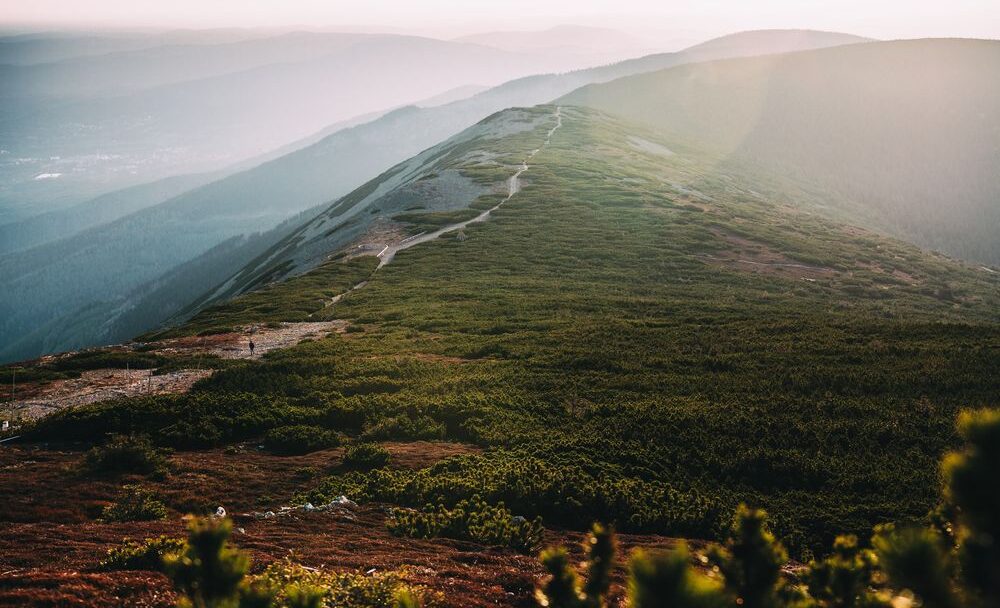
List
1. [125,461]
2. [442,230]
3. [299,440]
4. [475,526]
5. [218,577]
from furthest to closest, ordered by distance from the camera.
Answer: [442,230] → [299,440] → [125,461] → [475,526] → [218,577]

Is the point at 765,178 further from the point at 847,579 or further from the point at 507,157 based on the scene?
the point at 847,579

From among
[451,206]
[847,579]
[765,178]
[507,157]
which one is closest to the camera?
[847,579]

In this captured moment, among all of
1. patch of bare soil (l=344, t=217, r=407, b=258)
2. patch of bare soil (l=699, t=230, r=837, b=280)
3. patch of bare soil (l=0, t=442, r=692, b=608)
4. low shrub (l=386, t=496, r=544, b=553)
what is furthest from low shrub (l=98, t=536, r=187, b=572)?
patch of bare soil (l=344, t=217, r=407, b=258)

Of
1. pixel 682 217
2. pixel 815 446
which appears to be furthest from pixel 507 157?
pixel 815 446

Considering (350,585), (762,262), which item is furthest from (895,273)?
(350,585)

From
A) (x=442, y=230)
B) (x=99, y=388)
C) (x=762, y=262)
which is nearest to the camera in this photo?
(x=99, y=388)

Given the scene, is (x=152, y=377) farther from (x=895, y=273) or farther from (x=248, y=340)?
(x=895, y=273)
